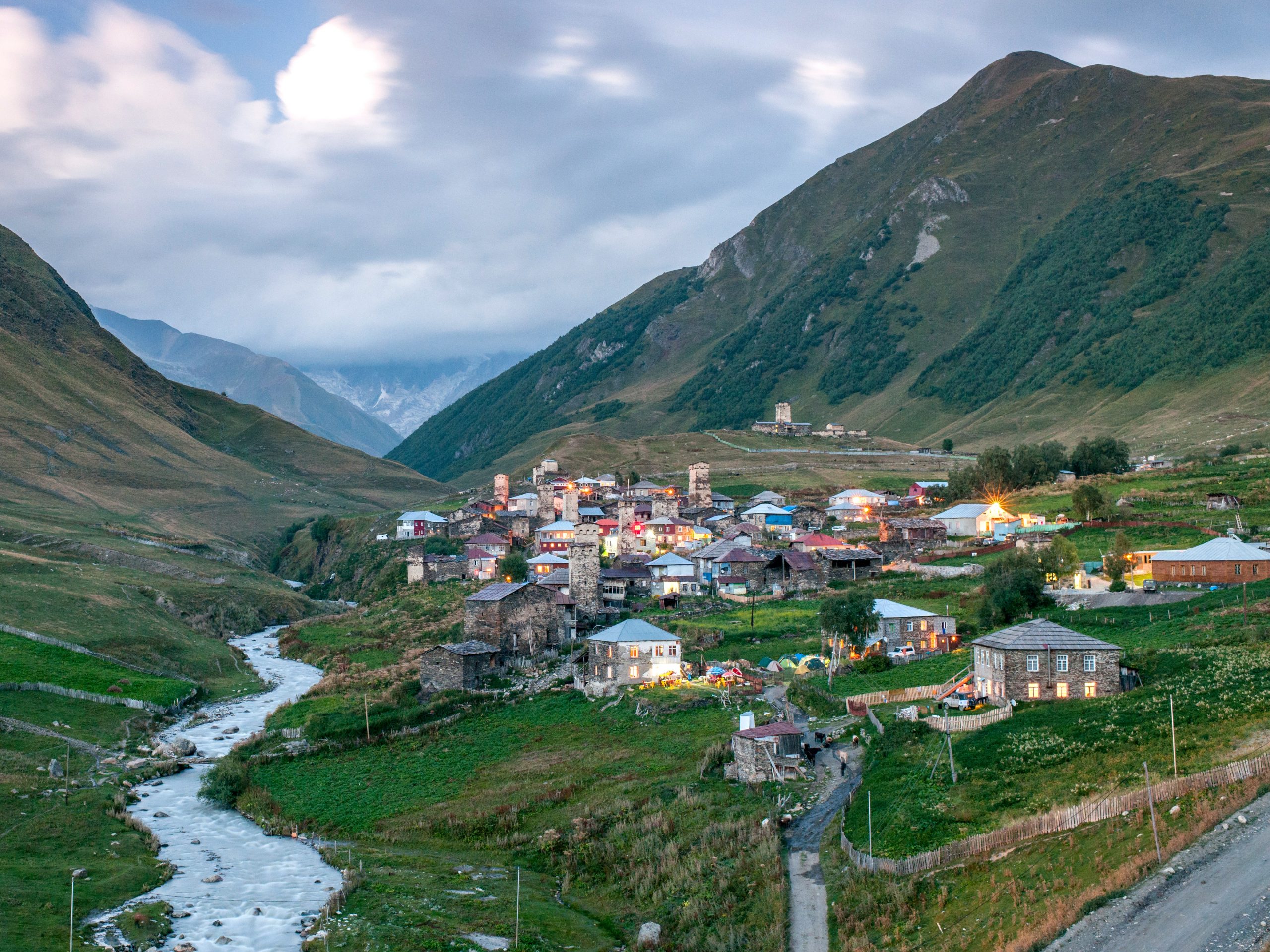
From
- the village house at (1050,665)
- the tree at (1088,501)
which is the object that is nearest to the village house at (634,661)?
the village house at (1050,665)

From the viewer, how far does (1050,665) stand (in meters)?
40.0

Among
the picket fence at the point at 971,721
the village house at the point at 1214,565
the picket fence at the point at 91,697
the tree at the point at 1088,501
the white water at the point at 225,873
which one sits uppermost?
the tree at the point at 1088,501

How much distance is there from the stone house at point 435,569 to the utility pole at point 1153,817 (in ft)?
263

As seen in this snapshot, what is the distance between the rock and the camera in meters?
30.8

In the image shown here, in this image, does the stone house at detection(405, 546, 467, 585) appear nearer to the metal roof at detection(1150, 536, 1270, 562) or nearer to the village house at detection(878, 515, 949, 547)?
the village house at detection(878, 515, 949, 547)

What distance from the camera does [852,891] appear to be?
29250 mm

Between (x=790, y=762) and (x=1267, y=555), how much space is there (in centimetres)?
3717

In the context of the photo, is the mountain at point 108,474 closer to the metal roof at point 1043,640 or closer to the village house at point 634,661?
the village house at point 634,661

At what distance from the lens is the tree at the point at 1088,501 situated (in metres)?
82.2

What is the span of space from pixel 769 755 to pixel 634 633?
1879cm

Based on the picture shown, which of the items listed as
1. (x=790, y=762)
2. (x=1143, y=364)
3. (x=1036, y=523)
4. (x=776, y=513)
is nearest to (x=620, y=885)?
(x=790, y=762)

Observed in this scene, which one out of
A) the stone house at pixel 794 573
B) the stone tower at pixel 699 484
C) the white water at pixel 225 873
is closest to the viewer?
the white water at pixel 225 873

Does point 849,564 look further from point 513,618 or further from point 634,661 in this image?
point 634,661

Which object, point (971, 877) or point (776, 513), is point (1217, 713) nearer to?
point (971, 877)
